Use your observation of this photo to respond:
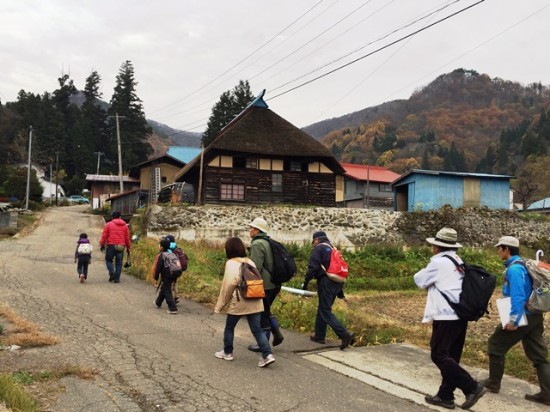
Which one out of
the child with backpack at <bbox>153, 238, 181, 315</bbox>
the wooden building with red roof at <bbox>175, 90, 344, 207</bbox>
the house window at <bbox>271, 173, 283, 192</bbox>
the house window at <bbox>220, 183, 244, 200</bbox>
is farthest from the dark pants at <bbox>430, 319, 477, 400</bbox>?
the house window at <bbox>271, 173, 283, 192</bbox>

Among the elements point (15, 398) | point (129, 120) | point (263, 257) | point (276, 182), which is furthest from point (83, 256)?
point (129, 120)

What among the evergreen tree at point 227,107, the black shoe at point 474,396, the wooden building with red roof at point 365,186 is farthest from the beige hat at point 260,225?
the evergreen tree at point 227,107

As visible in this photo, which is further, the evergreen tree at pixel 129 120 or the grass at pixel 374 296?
the evergreen tree at pixel 129 120

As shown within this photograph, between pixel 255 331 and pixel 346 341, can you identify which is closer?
pixel 255 331

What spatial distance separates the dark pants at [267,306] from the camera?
5.97m

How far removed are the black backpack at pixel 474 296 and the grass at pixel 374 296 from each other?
84.8 inches

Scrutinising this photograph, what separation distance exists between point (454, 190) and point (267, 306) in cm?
2403

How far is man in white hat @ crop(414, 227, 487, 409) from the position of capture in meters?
4.38

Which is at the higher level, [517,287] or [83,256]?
[517,287]

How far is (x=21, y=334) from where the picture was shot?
633 centimetres

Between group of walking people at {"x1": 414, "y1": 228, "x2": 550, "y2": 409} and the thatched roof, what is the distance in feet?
74.5

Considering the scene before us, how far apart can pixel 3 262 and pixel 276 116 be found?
63.2 ft

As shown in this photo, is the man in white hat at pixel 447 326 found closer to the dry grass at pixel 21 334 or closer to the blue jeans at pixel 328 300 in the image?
the blue jeans at pixel 328 300

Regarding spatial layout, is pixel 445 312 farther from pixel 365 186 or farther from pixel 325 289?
pixel 365 186
